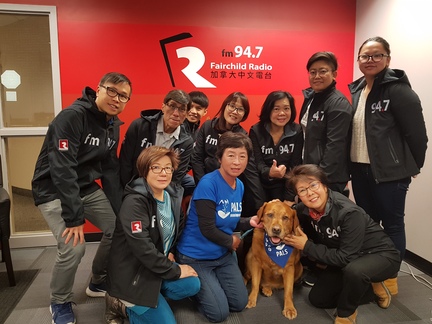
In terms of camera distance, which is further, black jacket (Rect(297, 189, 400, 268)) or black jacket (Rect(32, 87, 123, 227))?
black jacket (Rect(297, 189, 400, 268))

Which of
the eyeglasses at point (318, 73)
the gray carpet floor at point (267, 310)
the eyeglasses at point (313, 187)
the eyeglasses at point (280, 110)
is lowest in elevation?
the gray carpet floor at point (267, 310)

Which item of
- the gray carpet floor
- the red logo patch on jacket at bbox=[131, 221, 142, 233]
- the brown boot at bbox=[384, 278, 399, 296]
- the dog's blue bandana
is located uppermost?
the red logo patch on jacket at bbox=[131, 221, 142, 233]

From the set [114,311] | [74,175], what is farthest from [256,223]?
[74,175]

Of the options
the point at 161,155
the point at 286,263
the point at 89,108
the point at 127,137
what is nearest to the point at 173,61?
the point at 127,137

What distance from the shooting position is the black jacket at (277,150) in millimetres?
2879

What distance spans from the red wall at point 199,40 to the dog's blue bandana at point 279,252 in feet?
6.28

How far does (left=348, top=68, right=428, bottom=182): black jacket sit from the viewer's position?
7.66 ft

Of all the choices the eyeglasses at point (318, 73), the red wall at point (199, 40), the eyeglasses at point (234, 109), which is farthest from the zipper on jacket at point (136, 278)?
the red wall at point (199, 40)

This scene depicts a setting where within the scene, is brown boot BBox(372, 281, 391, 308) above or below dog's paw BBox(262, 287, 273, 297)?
above

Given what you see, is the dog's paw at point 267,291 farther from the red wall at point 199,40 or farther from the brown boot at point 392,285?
the red wall at point 199,40

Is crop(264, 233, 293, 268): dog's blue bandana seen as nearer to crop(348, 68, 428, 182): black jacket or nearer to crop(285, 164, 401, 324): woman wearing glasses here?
crop(285, 164, 401, 324): woman wearing glasses

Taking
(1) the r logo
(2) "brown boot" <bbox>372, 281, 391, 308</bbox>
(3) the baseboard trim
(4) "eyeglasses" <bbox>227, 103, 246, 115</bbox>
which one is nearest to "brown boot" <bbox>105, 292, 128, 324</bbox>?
(4) "eyeglasses" <bbox>227, 103, 246, 115</bbox>

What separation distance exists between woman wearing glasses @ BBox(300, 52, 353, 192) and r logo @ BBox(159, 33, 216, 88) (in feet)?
4.98

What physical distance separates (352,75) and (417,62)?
3.19 feet
